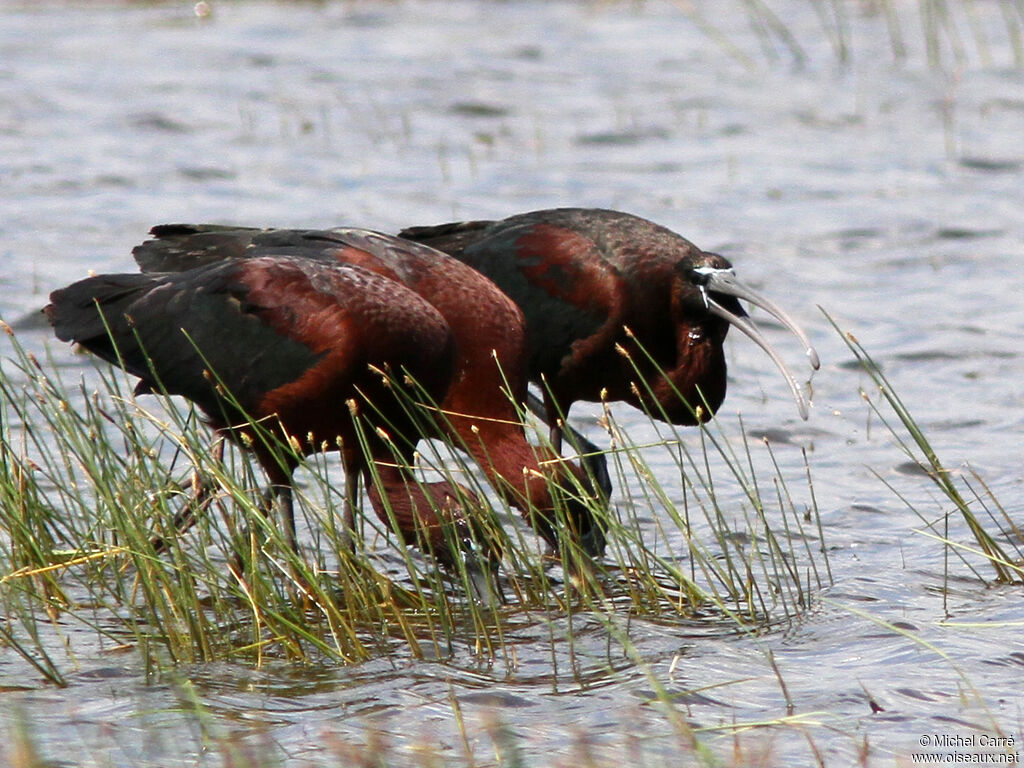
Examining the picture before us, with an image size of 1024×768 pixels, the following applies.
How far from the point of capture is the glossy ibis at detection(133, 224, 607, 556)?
508cm

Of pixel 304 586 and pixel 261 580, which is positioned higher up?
pixel 261 580

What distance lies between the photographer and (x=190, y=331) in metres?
5.48

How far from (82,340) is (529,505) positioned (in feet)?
5.40

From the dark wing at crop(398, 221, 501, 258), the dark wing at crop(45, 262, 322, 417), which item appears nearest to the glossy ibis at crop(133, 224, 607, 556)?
the dark wing at crop(45, 262, 322, 417)

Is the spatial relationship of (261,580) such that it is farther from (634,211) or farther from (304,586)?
(634,211)

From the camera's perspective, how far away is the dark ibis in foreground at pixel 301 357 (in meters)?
5.14

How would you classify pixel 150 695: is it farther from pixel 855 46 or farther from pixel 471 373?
pixel 855 46

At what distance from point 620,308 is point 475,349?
0.81 m

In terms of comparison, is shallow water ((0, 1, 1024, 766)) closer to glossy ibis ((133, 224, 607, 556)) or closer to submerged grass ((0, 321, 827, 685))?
submerged grass ((0, 321, 827, 685))

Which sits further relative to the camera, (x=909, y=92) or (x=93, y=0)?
(x=93, y=0)

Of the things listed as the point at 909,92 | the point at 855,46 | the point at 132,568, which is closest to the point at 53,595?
the point at 132,568

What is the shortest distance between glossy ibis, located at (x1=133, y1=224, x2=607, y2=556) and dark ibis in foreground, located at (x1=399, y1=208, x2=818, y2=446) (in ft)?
1.64

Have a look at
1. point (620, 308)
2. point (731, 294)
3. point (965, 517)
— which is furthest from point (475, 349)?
point (965, 517)

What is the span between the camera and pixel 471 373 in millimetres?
5414
